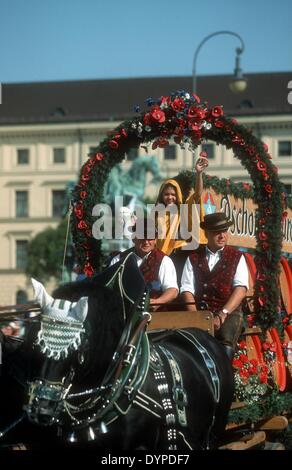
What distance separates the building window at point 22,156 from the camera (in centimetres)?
7262

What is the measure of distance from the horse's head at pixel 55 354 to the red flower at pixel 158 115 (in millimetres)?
3025

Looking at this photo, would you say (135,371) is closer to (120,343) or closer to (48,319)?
(120,343)

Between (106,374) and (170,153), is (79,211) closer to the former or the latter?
(106,374)

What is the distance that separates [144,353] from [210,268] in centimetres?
215

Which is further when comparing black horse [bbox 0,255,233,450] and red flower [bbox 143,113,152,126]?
red flower [bbox 143,113,152,126]

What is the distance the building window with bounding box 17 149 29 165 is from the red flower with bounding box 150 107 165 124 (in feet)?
210

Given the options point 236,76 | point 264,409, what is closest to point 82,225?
point 264,409

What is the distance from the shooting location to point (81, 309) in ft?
20.8

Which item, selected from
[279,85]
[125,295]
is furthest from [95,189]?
[279,85]

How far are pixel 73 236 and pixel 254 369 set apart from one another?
6.54ft

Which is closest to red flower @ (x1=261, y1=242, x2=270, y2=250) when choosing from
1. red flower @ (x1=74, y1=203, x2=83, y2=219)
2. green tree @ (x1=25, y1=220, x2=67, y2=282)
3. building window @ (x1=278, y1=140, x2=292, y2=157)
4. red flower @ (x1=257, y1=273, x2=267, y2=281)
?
red flower @ (x1=257, y1=273, x2=267, y2=281)

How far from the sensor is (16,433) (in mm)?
7027

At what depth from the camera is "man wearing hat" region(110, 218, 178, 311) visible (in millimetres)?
8289

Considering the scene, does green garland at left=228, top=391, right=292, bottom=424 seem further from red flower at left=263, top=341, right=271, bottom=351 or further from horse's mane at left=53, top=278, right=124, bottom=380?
horse's mane at left=53, top=278, right=124, bottom=380
